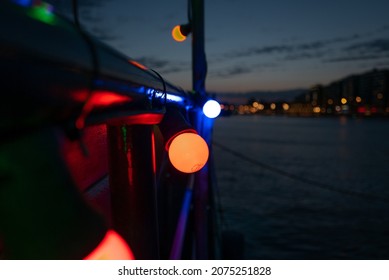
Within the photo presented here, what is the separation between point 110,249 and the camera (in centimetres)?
67

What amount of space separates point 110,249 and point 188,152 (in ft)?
3.31

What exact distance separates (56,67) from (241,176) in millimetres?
43782

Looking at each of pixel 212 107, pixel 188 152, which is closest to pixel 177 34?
pixel 212 107

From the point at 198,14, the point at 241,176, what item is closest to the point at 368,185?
the point at 241,176

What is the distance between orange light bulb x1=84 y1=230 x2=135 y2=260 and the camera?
2.08 feet

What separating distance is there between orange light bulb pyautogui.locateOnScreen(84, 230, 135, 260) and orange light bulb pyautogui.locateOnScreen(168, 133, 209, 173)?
0.92 m

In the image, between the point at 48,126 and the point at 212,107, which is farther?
the point at 212,107

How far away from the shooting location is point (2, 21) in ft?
1.61

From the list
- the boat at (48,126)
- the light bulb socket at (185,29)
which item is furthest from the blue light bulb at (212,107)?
the boat at (48,126)

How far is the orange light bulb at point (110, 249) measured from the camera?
2.08ft

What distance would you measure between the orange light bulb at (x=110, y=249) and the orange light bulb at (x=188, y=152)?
922mm

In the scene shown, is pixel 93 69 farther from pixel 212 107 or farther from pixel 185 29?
pixel 185 29
